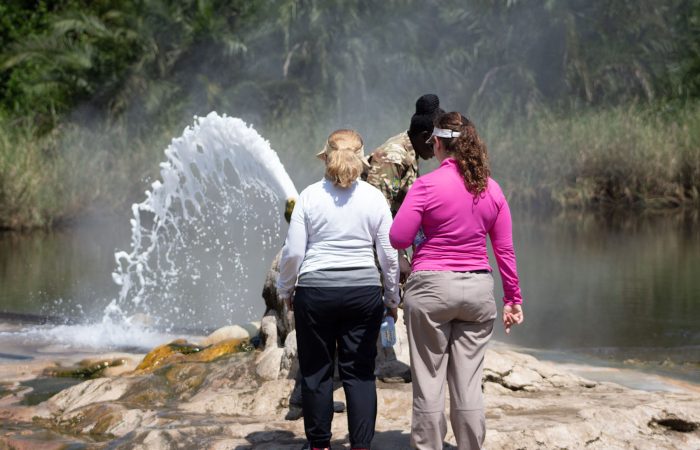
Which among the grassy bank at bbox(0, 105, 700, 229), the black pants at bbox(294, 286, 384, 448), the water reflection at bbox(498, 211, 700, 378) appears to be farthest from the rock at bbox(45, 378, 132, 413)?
the grassy bank at bbox(0, 105, 700, 229)

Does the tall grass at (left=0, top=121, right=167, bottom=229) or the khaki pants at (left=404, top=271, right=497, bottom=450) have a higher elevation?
the tall grass at (left=0, top=121, right=167, bottom=229)

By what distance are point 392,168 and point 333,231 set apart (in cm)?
91

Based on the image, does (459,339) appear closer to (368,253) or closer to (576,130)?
(368,253)

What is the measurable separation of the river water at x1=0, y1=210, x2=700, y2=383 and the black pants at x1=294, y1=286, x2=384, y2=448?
13.3ft

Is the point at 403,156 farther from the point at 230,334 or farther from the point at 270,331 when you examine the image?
the point at 230,334

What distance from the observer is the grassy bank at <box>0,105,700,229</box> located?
75.7ft

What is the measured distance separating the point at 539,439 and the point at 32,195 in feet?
59.1

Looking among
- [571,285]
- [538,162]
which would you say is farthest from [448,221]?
[538,162]

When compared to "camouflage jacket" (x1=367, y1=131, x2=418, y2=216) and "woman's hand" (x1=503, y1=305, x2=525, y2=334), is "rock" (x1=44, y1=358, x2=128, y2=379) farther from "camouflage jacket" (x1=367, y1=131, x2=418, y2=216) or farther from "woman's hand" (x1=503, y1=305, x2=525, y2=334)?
"woman's hand" (x1=503, y1=305, x2=525, y2=334)

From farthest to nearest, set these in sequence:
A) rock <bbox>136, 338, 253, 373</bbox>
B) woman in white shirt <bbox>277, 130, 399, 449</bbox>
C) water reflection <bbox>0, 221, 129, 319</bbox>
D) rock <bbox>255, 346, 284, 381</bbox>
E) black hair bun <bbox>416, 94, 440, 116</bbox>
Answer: water reflection <bbox>0, 221, 129, 319</bbox>, rock <bbox>136, 338, 253, 373</bbox>, rock <bbox>255, 346, 284, 381</bbox>, black hair bun <bbox>416, 94, 440, 116</bbox>, woman in white shirt <bbox>277, 130, 399, 449</bbox>

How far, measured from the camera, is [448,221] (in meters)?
4.64

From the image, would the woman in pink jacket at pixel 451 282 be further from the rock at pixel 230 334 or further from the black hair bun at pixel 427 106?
the rock at pixel 230 334

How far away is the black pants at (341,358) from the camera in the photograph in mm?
4789

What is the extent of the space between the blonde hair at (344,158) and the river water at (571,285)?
4.31 metres
